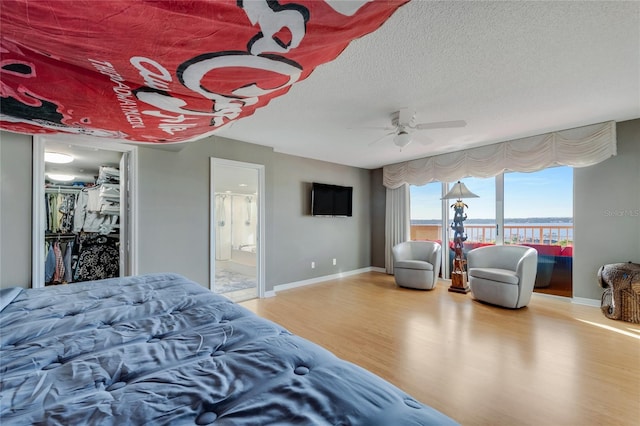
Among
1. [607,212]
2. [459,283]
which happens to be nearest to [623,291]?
[607,212]

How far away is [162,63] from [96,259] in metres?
4.50

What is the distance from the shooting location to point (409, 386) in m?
1.91

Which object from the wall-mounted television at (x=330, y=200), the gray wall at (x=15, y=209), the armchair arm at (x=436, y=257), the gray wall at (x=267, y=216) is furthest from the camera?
the wall-mounted television at (x=330, y=200)

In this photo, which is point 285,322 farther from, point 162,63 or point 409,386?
point 162,63

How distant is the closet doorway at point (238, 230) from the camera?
414 centimetres

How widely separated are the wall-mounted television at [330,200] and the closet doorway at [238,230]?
1149 mm

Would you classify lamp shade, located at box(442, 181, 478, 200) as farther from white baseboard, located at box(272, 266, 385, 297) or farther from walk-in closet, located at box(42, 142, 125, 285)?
walk-in closet, located at box(42, 142, 125, 285)

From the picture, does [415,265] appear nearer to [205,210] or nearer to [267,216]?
[267,216]

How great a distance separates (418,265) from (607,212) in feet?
8.34

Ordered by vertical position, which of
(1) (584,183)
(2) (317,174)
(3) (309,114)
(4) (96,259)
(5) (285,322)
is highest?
(3) (309,114)

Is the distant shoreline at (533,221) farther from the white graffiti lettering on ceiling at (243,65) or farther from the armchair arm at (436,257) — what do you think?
the white graffiti lettering on ceiling at (243,65)

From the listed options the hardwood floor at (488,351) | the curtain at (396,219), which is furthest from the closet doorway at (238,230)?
the curtain at (396,219)

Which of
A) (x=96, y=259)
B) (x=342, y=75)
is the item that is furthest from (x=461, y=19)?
(x=96, y=259)

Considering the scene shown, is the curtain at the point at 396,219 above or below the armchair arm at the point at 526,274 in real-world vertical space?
above
